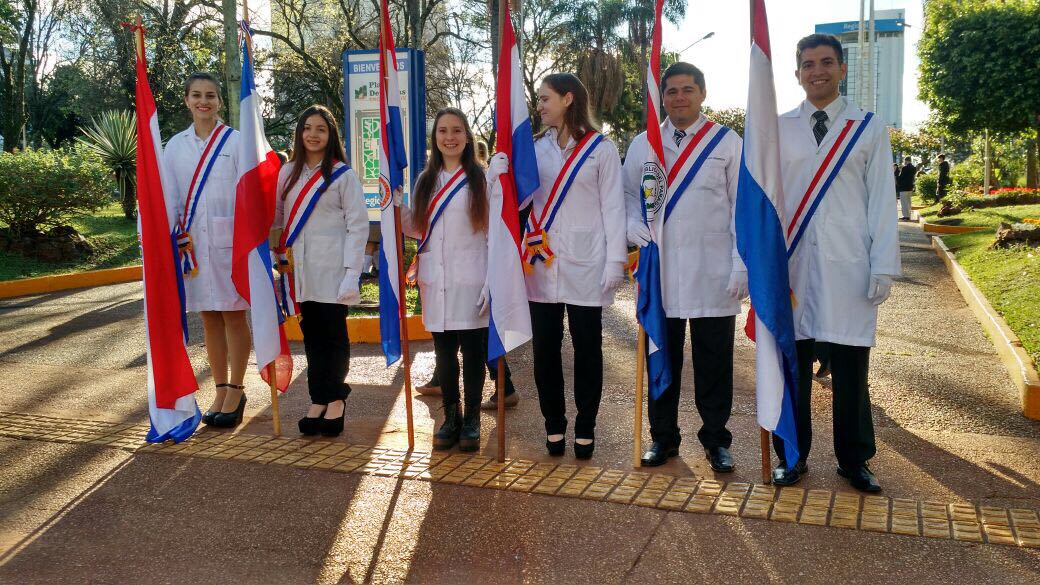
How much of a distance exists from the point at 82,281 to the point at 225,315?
→ 10065mm

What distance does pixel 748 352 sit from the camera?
27.1 ft

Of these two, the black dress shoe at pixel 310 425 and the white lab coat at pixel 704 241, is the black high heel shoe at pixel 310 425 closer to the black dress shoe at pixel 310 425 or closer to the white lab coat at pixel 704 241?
the black dress shoe at pixel 310 425

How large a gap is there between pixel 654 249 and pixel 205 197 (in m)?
2.83

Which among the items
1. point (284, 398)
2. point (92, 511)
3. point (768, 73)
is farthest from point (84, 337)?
point (768, 73)

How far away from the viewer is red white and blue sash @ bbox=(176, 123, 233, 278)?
5.76 metres

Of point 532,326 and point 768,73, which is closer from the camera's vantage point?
point 768,73

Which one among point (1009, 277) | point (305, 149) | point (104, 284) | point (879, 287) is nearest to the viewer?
point (879, 287)

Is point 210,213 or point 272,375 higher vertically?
point 210,213

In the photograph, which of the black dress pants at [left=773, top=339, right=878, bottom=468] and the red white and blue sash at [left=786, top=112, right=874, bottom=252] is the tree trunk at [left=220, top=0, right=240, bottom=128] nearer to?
the red white and blue sash at [left=786, top=112, right=874, bottom=252]

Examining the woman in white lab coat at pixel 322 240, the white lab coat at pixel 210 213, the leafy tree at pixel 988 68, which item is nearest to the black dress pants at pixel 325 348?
the woman in white lab coat at pixel 322 240

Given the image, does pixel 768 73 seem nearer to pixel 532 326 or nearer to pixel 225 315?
pixel 532 326

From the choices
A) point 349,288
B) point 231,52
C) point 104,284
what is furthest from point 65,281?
point 349,288

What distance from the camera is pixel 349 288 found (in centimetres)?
535

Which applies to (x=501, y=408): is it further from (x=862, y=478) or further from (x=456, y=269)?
(x=862, y=478)
